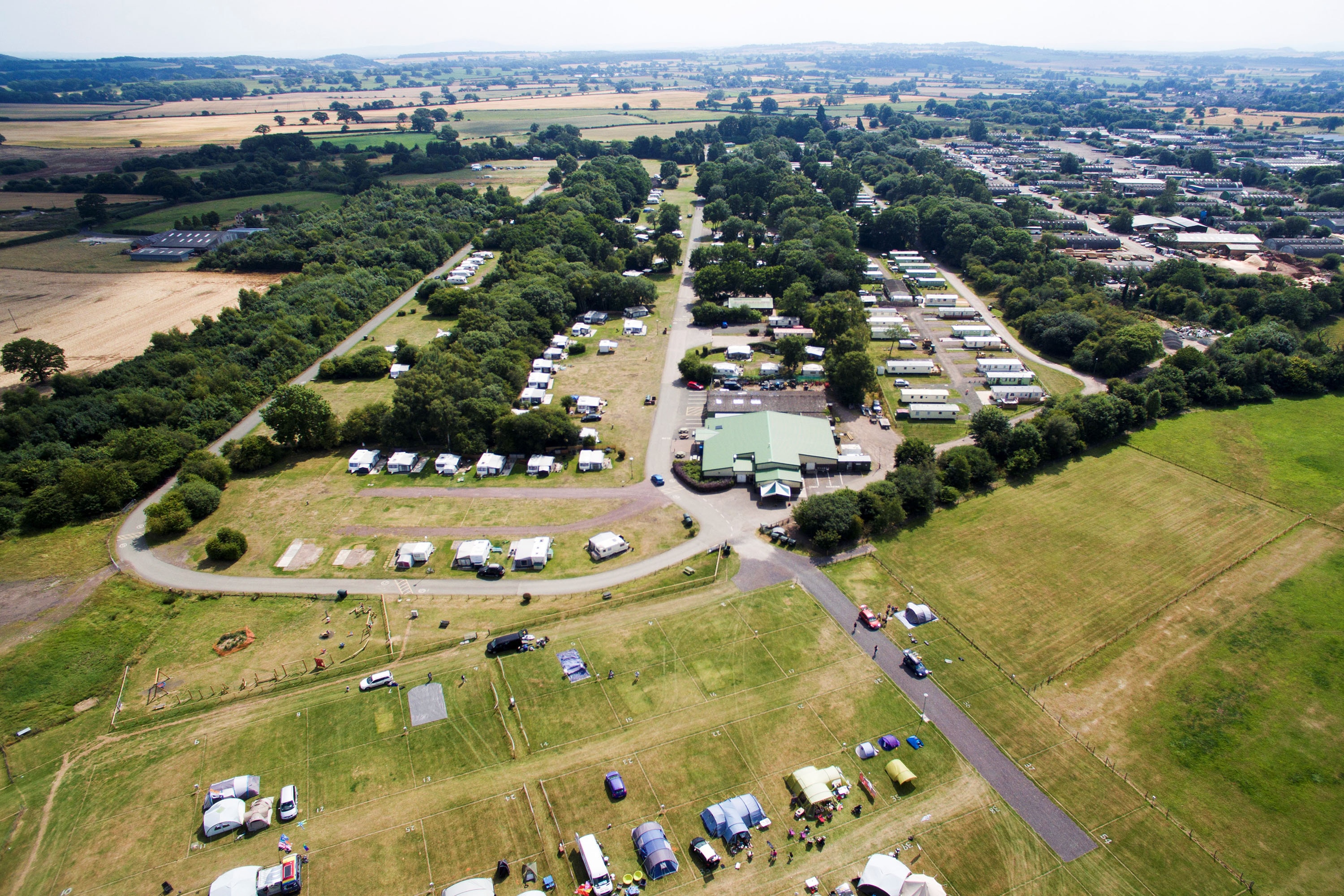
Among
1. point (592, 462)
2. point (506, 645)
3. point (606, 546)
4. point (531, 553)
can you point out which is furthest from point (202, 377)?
point (506, 645)

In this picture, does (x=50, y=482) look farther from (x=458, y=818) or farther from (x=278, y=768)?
(x=458, y=818)

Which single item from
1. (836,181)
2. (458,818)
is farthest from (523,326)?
(836,181)

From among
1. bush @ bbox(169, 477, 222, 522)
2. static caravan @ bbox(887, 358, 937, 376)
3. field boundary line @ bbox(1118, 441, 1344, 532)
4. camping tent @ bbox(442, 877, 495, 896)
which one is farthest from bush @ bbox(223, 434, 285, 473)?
field boundary line @ bbox(1118, 441, 1344, 532)

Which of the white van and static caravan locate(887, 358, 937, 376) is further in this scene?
static caravan locate(887, 358, 937, 376)

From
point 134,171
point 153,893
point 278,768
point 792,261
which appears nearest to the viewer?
point 153,893

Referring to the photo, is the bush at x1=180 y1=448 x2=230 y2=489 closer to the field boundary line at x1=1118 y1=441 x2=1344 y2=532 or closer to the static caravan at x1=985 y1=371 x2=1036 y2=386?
the static caravan at x1=985 y1=371 x2=1036 y2=386

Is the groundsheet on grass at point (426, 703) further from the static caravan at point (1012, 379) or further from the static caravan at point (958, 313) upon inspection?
the static caravan at point (958, 313)
